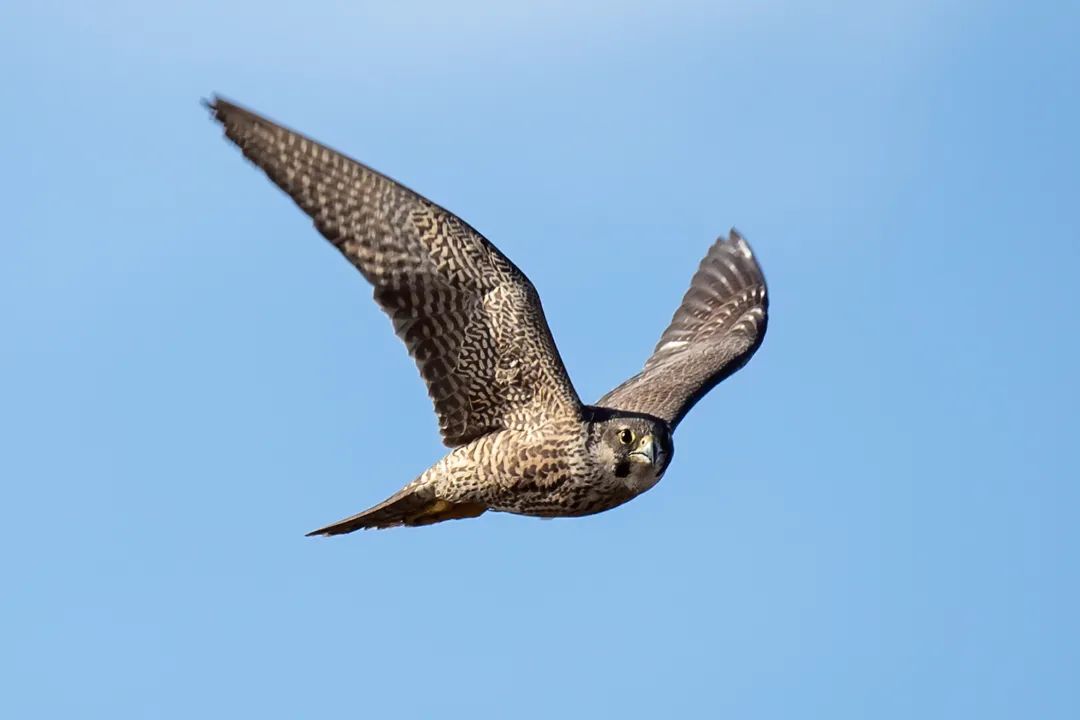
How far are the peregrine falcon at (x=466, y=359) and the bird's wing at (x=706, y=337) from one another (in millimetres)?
1563

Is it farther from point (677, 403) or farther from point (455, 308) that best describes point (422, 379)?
point (677, 403)

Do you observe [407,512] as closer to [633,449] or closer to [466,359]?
[466,359]

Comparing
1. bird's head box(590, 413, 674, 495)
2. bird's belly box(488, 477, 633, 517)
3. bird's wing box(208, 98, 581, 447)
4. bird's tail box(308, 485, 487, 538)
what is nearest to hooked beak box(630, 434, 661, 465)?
bird's head box(590, 413, 674, 495)

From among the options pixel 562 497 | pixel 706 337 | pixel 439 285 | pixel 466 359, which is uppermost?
pixel 706 337

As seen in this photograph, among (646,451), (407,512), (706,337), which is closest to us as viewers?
(646,451)

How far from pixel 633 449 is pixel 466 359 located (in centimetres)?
140

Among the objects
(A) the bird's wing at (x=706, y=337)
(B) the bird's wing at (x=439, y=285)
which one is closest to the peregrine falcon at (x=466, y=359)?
(B) the bird's wing at (x=439, y=285)

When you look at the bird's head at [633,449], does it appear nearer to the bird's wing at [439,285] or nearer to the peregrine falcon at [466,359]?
the peregrine falcon at [466,359]

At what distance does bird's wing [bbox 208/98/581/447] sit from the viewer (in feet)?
40.1

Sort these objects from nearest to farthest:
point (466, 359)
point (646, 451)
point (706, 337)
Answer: point (646, 451)
point (466, 359)
point (706, 337)

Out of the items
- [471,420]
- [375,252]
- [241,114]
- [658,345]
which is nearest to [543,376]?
[471,420]

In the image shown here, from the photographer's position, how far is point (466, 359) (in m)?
12.8

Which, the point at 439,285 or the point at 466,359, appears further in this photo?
the point at 466,359

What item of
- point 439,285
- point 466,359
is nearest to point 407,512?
point 466,359
